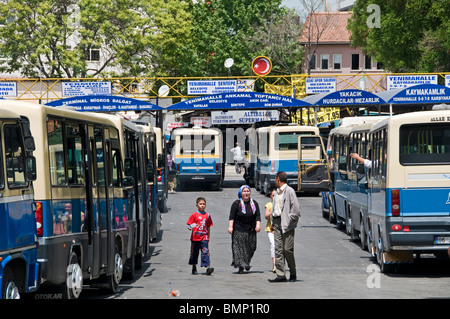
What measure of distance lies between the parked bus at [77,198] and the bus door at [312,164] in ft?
70.5

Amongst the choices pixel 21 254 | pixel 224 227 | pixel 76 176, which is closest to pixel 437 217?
pixel 76 176

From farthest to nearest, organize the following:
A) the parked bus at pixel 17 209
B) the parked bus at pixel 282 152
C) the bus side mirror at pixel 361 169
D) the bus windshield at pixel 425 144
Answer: the parked bus at pixel 282 152, the bus side mirror at pixel 361 169, the bus windshield at pixel 425 144, the parked bus at pixel 17 209

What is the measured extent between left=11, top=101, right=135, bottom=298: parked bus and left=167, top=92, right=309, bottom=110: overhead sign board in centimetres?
2616

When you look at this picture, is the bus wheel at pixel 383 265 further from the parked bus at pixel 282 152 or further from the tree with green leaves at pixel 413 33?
the tree with green leaves at pixel 413 33

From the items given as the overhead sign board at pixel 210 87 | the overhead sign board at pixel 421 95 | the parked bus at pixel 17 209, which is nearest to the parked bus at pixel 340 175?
the overhead sign board at pixel 421 95

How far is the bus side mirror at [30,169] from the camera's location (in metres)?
10.0

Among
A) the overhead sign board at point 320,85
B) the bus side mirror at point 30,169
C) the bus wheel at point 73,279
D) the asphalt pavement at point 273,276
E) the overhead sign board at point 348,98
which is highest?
the overhead sign board at point 320,85

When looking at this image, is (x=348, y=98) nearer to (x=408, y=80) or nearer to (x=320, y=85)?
(x=320, y=85)

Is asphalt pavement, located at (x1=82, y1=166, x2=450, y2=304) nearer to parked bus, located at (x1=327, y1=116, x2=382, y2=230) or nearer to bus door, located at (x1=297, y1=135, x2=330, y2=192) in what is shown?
parked bus, located at (x1=327, y1=116, x2=382, y2=230)

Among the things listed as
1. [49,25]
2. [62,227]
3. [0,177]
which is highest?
[49,25]

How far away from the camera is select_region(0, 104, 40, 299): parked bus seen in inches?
370
